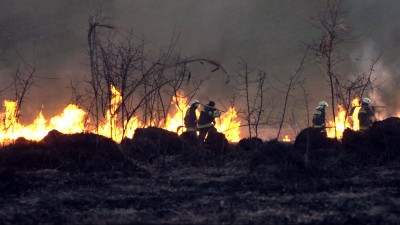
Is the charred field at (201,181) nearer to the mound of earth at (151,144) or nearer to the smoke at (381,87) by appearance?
the mound of earth at (151,144)

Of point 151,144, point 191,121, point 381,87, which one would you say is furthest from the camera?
point 381,87

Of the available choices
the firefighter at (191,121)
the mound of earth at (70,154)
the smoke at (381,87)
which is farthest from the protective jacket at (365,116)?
the smoke at (381,87)

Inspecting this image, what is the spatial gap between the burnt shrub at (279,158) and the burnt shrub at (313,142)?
2633 mm

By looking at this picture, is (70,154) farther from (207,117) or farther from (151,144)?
(207,117)

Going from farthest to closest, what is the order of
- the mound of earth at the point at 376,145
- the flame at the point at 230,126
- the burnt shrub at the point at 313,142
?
the flame at the point at 230,126 < the burnt shrub at the point at 313,142 < the mound of earth at the point at 376,145

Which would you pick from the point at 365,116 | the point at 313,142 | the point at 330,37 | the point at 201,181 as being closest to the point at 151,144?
the point at 201,181

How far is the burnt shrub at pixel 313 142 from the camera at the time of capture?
14.7m

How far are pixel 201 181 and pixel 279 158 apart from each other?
1747mm

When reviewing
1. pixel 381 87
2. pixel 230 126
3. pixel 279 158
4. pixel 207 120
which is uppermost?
pixel 381 87

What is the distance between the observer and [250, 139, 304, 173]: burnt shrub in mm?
11617

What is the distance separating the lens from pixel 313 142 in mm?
14766

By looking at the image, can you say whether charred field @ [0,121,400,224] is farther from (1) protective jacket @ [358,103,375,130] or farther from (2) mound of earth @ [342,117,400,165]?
(1) protective jacket @ [358,103,375,130]

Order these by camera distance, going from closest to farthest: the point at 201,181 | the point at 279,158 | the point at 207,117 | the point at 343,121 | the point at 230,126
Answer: the point at 201,181 < the point at 279,158 < the point at 207,117 < the point at 343,121 < the point at 230,126

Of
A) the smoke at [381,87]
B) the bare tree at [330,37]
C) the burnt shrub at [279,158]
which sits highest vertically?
the smoke at [381,87]
